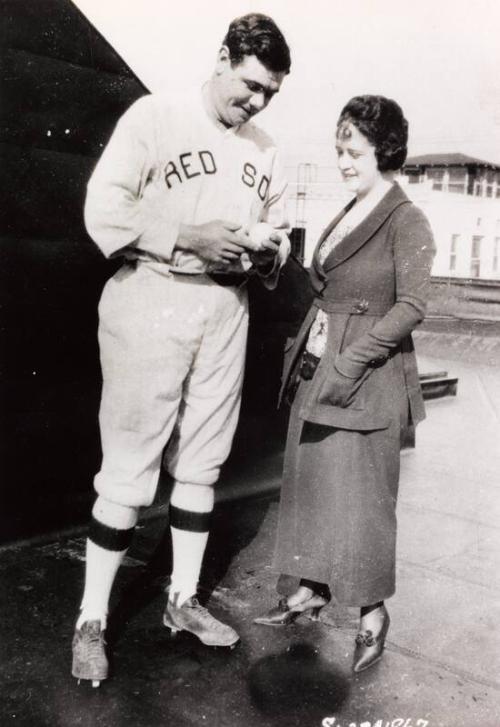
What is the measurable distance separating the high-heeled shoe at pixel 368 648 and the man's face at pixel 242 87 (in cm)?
178

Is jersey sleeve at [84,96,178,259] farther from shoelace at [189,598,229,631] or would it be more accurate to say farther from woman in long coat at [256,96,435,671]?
shoelace at [189,598,229,631]

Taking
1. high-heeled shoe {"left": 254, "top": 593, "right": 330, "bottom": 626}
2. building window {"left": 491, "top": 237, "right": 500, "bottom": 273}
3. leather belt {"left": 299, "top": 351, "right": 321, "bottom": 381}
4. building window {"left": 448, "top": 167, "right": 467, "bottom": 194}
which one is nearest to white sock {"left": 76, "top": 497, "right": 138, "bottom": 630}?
high-heeled shoe {"left": 254, "top": 593, "right": 330, "bottom": 626}

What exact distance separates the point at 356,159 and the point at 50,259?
137cm

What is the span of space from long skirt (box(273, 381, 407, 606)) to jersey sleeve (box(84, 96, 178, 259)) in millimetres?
771

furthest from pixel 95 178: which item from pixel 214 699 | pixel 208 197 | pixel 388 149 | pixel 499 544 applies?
pixel 499 544

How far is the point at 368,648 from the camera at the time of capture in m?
2.65

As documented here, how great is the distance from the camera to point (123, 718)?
2.20m

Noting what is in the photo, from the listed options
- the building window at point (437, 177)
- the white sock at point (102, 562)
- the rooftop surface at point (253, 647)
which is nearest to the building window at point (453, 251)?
the building window at point (437, 177)

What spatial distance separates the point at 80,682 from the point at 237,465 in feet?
6.92

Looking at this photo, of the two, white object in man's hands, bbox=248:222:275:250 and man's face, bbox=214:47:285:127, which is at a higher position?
man's face, bbox=214:47:285:127

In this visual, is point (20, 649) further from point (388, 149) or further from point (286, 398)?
point (388, 149)

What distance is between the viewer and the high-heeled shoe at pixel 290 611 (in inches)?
114

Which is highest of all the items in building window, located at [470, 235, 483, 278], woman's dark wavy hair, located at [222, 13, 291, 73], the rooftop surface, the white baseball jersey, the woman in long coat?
building window, located at [470, 235, 483, 278]

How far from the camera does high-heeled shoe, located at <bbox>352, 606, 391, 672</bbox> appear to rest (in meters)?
2.59
